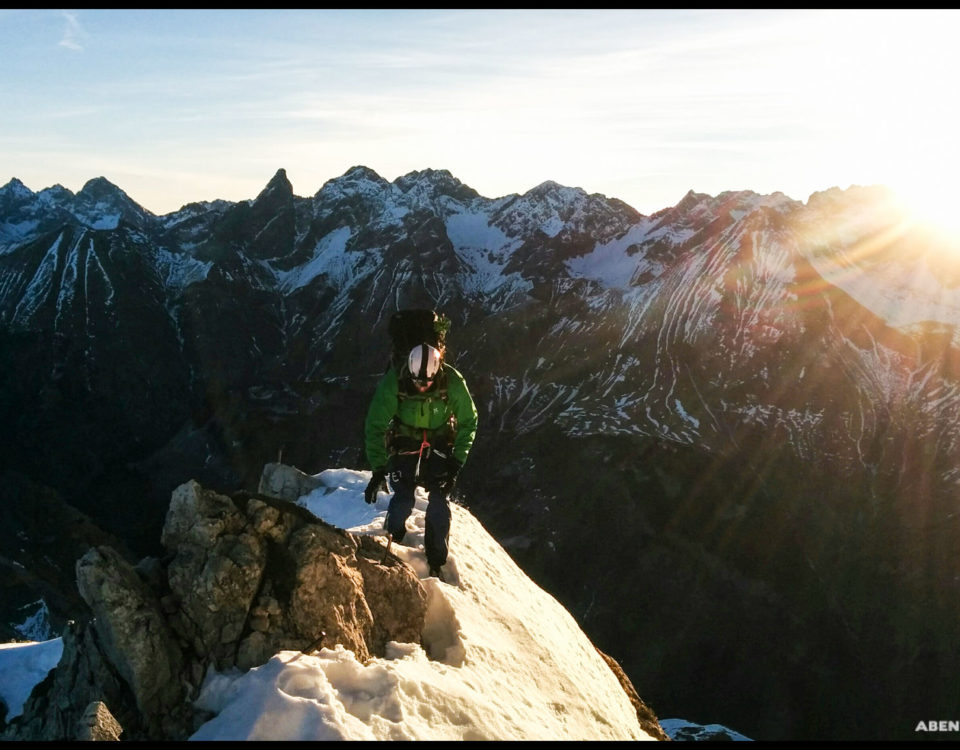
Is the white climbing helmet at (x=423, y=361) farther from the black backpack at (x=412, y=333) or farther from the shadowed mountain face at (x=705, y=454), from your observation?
the shadowed mountain face at (x=705, y=454)

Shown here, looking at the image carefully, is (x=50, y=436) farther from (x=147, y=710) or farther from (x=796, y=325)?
(x=147, y=710)

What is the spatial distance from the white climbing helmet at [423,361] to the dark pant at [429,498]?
6.42ft

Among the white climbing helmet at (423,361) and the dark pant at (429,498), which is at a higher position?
the white climbing helmet at (423,361)

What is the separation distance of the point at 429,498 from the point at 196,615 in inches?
200

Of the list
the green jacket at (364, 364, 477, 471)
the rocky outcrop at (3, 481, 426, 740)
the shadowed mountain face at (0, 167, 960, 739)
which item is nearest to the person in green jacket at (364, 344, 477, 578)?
the green jacket at (364, 364, 477, 471)

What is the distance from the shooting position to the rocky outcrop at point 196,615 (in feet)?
32.7

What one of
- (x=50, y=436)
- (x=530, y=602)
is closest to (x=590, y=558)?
(x=530, y=602)

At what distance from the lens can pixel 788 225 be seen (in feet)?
651

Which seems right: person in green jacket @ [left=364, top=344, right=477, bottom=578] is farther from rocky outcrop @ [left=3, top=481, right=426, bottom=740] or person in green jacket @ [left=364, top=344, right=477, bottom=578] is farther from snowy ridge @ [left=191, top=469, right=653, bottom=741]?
rocky outcrop @ [left=3, top=481, right=426, bottom=740]

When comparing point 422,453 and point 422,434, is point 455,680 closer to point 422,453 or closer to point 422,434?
point 422,453

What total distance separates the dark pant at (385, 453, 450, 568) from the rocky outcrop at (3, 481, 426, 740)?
1.88m

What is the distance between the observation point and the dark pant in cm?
1411

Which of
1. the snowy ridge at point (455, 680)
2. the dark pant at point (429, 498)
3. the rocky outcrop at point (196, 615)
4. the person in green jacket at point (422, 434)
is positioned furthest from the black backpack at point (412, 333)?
the snowy ridge at point (455, 680)

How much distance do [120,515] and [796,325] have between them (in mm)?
159683
